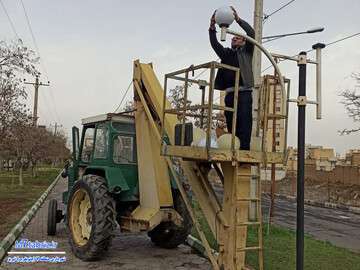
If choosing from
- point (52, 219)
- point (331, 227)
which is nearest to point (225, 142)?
point (52, 219)

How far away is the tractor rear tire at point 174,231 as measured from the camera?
320 inches

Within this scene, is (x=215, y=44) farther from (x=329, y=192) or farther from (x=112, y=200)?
(x=329, y=192)

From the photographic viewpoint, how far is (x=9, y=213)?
13.1 metres

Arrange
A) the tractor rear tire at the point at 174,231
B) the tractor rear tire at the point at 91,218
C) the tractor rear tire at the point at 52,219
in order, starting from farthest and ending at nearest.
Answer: the tractor rear tire at the point at 52,219
the tractor rear tire at the point at 174,231
the tractor rear tire at the point at 91,218

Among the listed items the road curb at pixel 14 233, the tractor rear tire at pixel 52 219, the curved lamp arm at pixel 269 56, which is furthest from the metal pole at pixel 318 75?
the tractor rear tire at pixel 52 219

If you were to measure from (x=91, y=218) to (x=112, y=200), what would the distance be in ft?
2.27

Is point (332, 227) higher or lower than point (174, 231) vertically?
lower

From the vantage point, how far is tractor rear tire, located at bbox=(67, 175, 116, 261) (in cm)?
Result: 750

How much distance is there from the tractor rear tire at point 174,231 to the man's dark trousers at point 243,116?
2568 mm

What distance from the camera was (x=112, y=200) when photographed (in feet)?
25.5

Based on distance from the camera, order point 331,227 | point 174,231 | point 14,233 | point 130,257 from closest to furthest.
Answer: point 130,257
point 174,231
point 14,233
point 331,227

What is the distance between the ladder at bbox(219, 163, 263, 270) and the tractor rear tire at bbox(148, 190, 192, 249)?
2.42 meters

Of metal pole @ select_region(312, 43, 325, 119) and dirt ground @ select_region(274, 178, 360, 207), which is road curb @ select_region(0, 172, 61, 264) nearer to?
metal pole @ select_region(312, 43, 325, 119)

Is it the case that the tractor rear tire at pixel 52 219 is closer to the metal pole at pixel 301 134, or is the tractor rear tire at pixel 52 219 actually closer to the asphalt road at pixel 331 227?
the asphalt road at pixel 331 227
